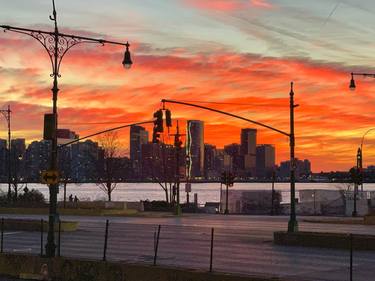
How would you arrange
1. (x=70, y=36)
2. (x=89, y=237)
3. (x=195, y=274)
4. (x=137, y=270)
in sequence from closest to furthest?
1. (x=195, y=274)
2. (x=137, y=270)
3. (x=70, y=36)
4. (x=89, y=237)

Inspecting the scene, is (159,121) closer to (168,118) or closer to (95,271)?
(168,118)

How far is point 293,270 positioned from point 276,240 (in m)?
9.88

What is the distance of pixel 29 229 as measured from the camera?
130ft

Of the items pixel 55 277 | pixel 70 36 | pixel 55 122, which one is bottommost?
pixel 55 277

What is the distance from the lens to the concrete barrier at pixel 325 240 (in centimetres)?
2642

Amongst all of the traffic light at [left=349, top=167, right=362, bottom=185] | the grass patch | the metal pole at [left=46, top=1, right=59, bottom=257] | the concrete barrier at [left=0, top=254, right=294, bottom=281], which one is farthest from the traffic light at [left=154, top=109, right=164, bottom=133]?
the traffic light at [left=349, top=167, right=362, bottom=185]

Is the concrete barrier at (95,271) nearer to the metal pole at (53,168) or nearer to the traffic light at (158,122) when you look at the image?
the metal pole at (53,168)

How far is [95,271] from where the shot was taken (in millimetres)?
17672

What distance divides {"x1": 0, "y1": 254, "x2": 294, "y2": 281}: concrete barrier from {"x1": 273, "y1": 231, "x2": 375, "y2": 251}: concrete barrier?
12.6m

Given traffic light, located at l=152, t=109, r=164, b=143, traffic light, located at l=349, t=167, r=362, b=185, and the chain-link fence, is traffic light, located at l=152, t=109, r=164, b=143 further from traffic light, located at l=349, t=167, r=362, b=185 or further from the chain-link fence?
traffic light, located at l=349, t=167, r=362, b=185

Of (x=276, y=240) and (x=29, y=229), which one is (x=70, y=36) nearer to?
(x=276, y=240)

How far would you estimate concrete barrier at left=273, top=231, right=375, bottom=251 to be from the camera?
26.4 m

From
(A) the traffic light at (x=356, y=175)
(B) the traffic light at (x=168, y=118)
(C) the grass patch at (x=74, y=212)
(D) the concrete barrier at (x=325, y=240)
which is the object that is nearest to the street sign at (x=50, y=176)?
(D) the concrete barrier at (x=325, y=240)

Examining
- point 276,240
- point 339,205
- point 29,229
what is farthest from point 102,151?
point 276,240
